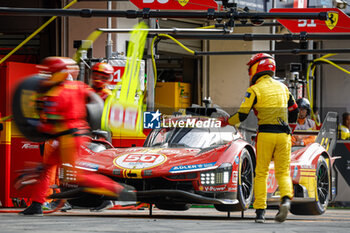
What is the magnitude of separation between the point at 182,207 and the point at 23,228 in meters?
4.34

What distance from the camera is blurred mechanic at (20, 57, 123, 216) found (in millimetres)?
8663

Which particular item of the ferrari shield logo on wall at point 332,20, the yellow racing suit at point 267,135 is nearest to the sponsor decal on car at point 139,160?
the yellow racing suit at point 267,135

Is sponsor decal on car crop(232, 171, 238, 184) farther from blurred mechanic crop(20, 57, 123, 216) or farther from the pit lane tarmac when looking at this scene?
blurred mechanic crop(20, 57, 123, 216)

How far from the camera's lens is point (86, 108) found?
891 cm

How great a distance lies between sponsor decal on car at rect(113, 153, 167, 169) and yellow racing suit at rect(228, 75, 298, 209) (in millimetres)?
1061

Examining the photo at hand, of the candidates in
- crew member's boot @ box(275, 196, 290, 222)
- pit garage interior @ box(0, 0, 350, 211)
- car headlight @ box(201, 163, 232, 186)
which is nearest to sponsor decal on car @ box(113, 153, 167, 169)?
car headlight @ box(201, 163, 232, 186)

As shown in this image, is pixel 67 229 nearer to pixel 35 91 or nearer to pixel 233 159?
pixel 35 91

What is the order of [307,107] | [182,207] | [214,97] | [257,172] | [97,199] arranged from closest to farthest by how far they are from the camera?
[257,172] < [97,199] < [182,207] < [307,107] < [214,97]

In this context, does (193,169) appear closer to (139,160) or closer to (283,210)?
(139,160)

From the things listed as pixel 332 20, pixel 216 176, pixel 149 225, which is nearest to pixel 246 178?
pixel 216 176

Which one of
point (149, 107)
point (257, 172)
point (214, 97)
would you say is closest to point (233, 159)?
→ point (257, 172)

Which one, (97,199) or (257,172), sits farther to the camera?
(97,199)

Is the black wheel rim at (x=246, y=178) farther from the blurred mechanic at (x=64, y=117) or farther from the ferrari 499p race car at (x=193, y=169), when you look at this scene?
the blurred mechanic at (x=64, y=117)

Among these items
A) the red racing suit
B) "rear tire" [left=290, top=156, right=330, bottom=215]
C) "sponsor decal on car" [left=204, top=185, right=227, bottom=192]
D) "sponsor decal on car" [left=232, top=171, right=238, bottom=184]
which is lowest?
"rear tire" [left=290, top=156, right=330, bottom=215]
